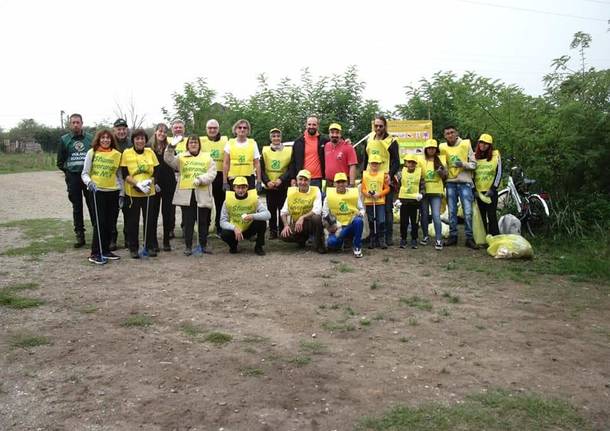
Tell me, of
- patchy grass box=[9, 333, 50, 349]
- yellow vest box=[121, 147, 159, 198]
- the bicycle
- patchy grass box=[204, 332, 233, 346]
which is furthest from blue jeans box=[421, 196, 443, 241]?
patchy grass box=[9, 333, 50, 349]

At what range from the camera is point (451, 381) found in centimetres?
427

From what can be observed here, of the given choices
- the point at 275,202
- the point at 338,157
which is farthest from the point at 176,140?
the point at 338,157

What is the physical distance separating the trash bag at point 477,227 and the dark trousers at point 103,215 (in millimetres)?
5516

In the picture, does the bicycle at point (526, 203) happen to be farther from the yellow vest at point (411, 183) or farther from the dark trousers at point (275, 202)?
the dark trousers at point (275, 202)

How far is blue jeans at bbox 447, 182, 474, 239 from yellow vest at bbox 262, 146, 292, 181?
8.65ft

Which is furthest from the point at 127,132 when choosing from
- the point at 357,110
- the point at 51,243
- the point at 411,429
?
the point at 357,110

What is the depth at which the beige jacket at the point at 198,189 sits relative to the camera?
28.6 feet

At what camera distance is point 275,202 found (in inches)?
392

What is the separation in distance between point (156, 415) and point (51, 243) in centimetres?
687

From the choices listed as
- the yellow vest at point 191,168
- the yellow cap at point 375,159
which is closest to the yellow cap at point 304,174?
the yellow cap at point 375,159

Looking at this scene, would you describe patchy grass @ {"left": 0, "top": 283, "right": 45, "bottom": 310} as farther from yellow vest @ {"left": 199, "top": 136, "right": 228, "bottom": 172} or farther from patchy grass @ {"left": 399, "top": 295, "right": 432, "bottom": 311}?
patchy grass @ {"left": 399, "top": 295, "right": 432, "bottom": 311}

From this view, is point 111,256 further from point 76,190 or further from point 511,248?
point 511,248

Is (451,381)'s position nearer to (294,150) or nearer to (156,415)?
(156,415)

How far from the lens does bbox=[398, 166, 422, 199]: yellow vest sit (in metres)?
9.28
